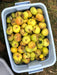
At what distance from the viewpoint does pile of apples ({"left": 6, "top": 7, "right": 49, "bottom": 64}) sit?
1162mm

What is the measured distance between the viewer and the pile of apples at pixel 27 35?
1162mm

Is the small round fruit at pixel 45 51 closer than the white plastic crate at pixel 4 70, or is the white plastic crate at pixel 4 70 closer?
the small round fruit at pixel 45 51

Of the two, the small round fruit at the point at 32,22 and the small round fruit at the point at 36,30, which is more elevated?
the small round fruit at the point at 32,22

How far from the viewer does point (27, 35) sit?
1198 mm

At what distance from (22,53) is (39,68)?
0.74 ft

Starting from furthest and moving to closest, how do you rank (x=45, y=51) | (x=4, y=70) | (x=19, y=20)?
(x=4, y=70) → (x=45, y=51) → (x=19, y=20)

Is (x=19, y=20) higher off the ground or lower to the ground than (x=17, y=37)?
higher

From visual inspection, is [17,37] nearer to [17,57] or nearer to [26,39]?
[26,39]

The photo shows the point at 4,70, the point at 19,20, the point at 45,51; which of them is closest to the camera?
the point at 19,20

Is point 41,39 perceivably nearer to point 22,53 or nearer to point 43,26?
point 43,26

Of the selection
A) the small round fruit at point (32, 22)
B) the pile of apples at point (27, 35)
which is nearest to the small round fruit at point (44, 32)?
the pile of apples at point (27, 35)

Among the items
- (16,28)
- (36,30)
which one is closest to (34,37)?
(36,30)

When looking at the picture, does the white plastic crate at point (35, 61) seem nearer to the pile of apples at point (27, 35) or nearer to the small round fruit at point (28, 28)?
Answer: the pile of apples at point (27, 35)

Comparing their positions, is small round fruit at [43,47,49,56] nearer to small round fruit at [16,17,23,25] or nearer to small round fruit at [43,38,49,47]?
small round fruit at [43,38,49,47]
